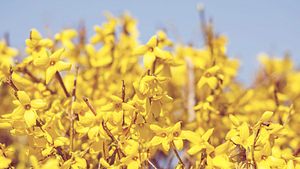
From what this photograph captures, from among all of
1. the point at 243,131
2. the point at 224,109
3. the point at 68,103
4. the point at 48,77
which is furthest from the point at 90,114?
the point at 224,109

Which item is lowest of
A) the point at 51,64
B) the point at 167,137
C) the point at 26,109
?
the point at 167,137

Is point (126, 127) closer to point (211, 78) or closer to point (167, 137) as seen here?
point (167, 137)

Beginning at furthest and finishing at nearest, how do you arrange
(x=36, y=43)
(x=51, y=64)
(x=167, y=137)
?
(x=36, y=43) < (x=51, y=64) < (x=167, y=137)

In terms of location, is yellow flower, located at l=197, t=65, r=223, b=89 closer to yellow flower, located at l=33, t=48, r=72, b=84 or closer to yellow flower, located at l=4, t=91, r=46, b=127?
yellow flower, located at l=33, t=48, r=72, b=84

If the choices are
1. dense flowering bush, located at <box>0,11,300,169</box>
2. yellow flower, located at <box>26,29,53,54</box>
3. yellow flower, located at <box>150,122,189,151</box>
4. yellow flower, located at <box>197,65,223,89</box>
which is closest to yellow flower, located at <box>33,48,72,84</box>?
dense flowering bush, located at <box>0,11,300,169</box>

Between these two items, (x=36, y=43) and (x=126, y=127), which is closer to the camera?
(x=126, y=127)

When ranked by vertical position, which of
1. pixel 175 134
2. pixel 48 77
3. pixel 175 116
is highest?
A: pixel 48 77

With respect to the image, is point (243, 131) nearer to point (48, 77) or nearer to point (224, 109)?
point (48, 77)

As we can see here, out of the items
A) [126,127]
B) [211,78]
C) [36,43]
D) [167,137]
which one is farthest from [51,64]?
[211,78]

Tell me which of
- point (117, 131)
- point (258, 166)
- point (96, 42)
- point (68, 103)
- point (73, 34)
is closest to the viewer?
point (258, 166)

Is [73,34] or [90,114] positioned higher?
[73,34]

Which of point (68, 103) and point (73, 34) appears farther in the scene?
point (73, 34)
